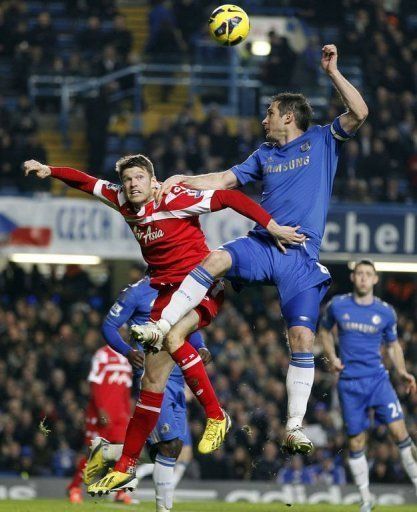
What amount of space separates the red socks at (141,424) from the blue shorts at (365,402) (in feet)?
14.7

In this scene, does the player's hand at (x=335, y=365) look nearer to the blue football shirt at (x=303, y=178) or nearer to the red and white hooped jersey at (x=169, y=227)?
the blue football shirt at (x=303, y=178)

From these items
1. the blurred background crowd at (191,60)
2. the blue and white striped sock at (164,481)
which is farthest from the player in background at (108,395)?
the blurred background crowd at (191,60)

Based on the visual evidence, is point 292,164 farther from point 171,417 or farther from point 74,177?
point 171,417

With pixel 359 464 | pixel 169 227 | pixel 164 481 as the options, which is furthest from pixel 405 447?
pixel 169 227

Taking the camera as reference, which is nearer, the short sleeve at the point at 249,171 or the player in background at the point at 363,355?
the short sleeve at the point at 249,171

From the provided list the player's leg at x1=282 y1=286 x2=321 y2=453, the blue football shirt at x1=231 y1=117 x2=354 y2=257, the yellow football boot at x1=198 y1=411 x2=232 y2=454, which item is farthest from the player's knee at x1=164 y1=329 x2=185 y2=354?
the blue football shirt at x1=231 y1=117 x2=354 y2=257

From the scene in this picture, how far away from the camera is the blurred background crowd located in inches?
873

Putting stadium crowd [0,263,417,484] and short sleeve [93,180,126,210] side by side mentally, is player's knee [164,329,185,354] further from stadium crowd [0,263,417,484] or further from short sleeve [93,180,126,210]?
stadium crowd [0,263,417,484]

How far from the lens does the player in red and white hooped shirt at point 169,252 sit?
389 inches

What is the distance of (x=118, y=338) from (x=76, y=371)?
830cm

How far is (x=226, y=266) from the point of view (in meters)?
9.91

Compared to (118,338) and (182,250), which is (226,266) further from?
(118,338)

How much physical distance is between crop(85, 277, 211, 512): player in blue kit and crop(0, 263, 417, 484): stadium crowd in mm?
7025

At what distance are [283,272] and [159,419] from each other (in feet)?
5.97
